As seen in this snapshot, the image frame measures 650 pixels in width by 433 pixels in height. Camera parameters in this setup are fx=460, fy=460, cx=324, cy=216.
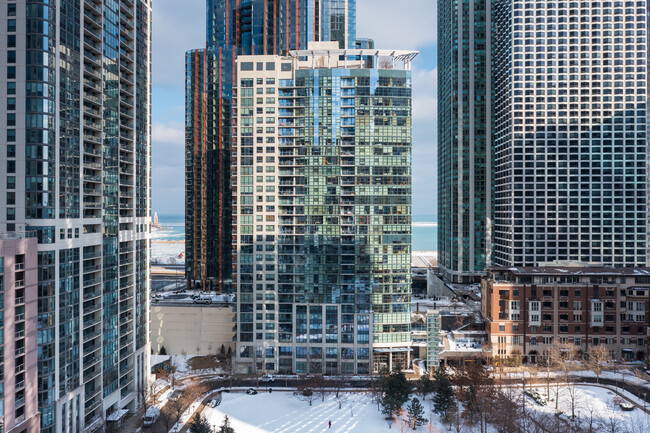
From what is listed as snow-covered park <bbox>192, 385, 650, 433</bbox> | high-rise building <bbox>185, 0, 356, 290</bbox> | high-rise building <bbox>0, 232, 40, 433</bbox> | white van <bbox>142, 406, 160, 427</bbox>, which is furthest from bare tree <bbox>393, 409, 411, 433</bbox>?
high-rise building <bbox>185, 0, 356, 290</bbox>

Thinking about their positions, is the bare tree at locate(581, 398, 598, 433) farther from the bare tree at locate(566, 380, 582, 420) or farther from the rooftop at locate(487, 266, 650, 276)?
the rooftop at locate(487, 266, 650, 276)

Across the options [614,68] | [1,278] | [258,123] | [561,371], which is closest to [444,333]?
[561,371]

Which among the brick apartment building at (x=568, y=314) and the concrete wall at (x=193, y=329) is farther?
the concrete wall at (x=193, y=329)

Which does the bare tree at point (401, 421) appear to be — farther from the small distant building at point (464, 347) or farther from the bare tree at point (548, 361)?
the bare tree at point (548, 361)

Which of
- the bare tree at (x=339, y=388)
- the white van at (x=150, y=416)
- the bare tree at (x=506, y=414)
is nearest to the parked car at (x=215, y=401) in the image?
the white van at (x=150, y=416)

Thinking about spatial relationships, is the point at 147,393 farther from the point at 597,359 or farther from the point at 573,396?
the point at 597,359
